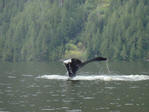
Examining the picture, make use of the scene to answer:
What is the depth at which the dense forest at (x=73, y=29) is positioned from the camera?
124750 millimetres

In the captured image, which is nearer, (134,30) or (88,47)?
(134,30)

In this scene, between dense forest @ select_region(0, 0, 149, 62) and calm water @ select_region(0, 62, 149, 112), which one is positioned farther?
dense forest @ select_region(0, 0, 149, 62)

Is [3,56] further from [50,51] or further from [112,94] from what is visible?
[112,94]

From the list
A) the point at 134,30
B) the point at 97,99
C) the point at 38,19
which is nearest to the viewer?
the point at 97,99

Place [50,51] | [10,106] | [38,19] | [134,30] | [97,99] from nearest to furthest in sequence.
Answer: [10,106], [97,99], [134,30], [50,51], [38,19]

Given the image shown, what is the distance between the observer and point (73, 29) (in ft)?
508

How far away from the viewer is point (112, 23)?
433 feet

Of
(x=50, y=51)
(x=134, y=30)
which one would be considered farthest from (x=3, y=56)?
(x=134, y=30)

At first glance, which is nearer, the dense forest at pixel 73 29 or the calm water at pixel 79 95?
the calm water at pixel 79 95

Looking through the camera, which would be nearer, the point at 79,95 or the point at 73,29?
the point at 79,95

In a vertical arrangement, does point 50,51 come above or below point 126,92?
below

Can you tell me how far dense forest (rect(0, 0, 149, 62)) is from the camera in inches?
4911

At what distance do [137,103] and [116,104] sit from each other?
5.02 ft

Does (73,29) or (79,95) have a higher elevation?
(79,95)
